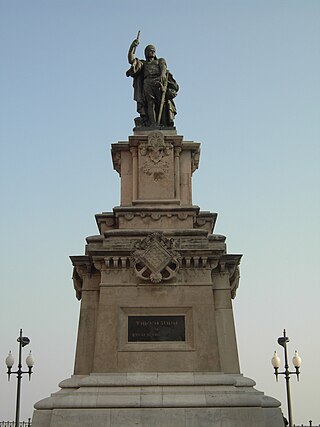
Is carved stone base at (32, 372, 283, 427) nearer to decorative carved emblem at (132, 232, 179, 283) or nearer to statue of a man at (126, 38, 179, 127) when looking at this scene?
decorative carved emblem at (132, 232, 179, 283)

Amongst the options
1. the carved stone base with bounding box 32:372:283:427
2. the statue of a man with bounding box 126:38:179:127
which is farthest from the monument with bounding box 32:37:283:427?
the statue of a man with bounding box 126:38:179:127

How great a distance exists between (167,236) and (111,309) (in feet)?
8.64

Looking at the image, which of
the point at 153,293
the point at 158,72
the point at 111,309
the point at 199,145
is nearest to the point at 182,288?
the point at 153,293

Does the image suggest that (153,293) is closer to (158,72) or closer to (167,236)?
(167,236)

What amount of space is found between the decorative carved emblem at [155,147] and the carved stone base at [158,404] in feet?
22.3

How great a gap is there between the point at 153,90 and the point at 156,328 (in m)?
8.22

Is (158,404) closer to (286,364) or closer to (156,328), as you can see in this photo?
(156,328)

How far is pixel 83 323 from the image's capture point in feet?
59.7

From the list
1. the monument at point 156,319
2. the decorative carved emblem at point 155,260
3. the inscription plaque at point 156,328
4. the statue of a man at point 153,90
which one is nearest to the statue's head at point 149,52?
the statue of a man at point 153,90

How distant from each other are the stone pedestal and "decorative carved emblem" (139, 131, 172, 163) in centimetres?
92

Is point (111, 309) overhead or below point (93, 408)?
overhead

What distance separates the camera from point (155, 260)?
17.8 meters

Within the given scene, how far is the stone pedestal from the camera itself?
52.7 feet

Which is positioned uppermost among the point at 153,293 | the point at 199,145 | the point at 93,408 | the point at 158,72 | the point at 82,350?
the point at 158,72
